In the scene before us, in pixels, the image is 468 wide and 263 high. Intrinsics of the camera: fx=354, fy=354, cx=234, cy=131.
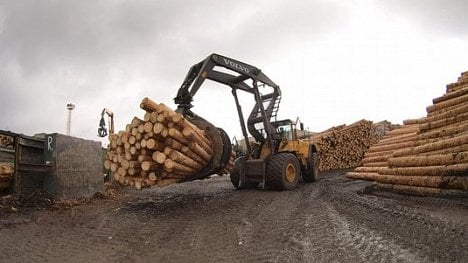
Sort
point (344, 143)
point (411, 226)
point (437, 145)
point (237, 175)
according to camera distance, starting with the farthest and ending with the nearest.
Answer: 1. point (344, 143)
2. point (237, 175)
3. point (437, 145)
4. point (411, 226)

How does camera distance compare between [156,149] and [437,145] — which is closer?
[156,149]

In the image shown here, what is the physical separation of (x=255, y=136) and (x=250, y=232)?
19.2ft

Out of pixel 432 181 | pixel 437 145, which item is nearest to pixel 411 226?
pixel 432 181

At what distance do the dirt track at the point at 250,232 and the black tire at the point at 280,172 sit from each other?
66.3 inches

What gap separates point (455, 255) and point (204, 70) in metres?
6.06

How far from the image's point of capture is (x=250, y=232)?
5148 mm

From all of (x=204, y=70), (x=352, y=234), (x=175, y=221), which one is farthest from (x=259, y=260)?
(x=204, y=70)

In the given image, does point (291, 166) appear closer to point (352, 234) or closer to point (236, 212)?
point (236, 212)

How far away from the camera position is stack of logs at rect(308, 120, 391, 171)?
17.3 m

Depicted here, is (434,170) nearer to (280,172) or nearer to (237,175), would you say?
(280,172)

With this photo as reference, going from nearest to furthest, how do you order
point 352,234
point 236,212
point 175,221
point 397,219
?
point 352,234
point 397,219
point 175,221
point 236,212

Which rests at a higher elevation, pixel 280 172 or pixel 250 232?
pixel 280 172

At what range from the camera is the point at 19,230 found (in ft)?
18.2

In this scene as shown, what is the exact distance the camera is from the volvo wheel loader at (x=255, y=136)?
26.1 feet
